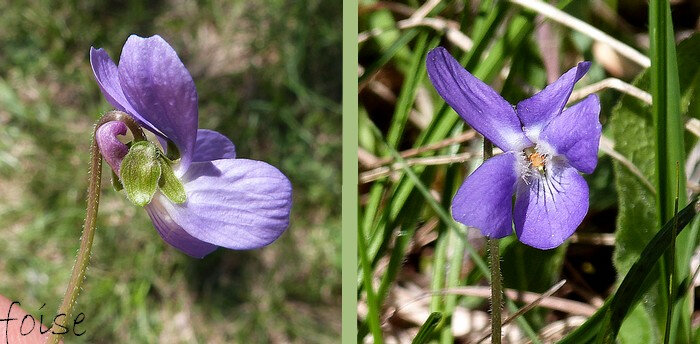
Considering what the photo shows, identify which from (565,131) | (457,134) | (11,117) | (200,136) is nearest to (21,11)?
(11,117)

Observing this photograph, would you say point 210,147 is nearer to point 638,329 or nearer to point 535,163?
point 535,163

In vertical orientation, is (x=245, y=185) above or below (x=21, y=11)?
above

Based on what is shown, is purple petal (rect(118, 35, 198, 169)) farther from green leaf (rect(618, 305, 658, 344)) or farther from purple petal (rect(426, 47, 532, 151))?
green leaf (rect(618, 305, 658, 344))

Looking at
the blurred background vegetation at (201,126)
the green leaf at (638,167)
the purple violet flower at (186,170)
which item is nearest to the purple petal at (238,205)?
the purple violet flower at (186,170)

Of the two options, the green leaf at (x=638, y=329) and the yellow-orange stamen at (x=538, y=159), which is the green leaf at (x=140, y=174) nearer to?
the yellow-orange stamen at (x=538, y=159)

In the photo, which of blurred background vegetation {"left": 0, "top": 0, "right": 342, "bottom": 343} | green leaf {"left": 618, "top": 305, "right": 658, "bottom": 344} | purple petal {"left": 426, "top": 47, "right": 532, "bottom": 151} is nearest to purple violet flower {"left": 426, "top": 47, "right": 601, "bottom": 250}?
purple petal {"left": 426, "top": 47, "right": 532, "bottom": 151}

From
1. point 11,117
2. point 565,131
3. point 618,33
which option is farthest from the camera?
point 11,117

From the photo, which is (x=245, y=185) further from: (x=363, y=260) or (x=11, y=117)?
(x=11, y=117)
